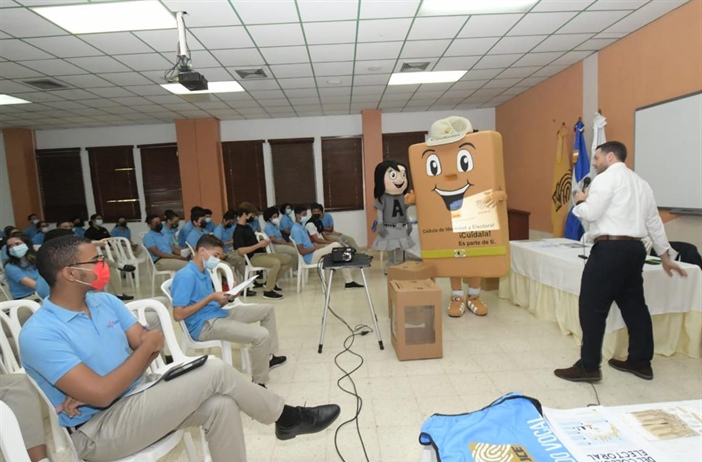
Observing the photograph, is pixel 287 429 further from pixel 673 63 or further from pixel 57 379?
pixel 673 63

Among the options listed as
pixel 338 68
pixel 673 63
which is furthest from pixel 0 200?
pixel 673 63

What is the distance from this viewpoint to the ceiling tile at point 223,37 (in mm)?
3484

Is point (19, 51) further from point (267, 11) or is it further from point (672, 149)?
point (672, 149)

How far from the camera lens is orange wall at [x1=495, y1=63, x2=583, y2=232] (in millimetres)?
5258

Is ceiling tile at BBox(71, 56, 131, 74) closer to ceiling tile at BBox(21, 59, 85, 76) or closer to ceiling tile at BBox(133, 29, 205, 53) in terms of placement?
ceiling tile at BBox(21, 59, 85, 76)

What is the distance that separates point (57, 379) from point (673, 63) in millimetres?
5109

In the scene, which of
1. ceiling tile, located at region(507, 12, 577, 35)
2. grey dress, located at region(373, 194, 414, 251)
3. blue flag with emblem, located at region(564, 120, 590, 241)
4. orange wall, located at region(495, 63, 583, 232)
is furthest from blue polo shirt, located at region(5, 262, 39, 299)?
orange wall, located at region(495, 63, 583, 232)

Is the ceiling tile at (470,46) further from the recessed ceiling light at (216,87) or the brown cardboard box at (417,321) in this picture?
the recessed ceiling light at (216,87)

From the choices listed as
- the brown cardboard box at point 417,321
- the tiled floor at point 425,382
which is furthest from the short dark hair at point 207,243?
the brown cardboard box at point 417,321

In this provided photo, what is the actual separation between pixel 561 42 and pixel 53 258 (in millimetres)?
5067

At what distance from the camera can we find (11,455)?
1042 mm

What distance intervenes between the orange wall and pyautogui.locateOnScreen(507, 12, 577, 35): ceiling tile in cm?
154

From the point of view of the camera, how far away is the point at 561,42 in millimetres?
4234

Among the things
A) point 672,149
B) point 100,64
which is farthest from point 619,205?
point 100,64
